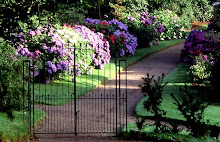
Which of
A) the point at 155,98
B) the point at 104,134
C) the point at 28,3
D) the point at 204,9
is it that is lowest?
the point at 104,134

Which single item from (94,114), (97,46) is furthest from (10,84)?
(97,46)

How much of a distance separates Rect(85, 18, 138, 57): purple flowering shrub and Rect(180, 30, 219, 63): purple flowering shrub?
9.57 ft

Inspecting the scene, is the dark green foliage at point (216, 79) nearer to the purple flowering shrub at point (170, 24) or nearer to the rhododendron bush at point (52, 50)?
the rhododendron bush at point (52, 50)

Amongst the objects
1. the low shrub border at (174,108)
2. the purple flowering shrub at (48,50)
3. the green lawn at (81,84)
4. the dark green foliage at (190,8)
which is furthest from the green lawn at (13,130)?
the dark green foliage at (190,8)

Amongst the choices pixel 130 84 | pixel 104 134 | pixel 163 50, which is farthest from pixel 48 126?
pixel 163 50

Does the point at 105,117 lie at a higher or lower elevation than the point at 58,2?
lower

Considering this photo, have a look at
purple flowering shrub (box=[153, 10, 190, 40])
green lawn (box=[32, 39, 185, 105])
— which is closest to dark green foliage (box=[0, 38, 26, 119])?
green lawn (box=[32, 39, 185, 105])

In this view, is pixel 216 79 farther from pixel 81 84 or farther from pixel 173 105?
pixel 81 84

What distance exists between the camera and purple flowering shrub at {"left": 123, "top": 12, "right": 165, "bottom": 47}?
1049 inches

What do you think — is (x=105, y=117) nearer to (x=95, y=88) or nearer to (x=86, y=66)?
(x=95, y=88)

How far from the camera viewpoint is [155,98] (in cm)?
1025

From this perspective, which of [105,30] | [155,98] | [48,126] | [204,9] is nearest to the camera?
[155,98]

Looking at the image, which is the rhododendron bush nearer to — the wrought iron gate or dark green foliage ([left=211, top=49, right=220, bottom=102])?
the wrought iron gate

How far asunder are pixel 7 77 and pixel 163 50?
1574cm
